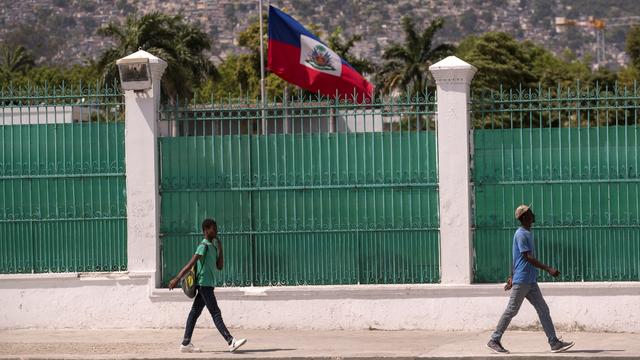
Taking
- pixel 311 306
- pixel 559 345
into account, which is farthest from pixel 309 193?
pixel 559 345

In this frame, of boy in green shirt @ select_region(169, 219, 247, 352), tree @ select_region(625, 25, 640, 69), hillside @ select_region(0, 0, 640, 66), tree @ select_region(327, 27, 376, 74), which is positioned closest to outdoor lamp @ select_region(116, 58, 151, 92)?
boy in green shirt @ select_region(169, 219, 247, 352)

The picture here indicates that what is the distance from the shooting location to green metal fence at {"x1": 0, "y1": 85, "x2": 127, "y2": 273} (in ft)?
46.2

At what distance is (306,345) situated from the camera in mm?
12617

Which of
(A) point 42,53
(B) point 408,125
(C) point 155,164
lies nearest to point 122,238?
(C) point 155,164

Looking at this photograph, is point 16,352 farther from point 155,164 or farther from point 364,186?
point 364,186

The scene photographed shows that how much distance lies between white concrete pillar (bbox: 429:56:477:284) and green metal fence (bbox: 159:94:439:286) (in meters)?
0.19

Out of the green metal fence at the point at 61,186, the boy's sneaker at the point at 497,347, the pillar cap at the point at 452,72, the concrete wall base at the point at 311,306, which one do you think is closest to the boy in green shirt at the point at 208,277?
the concrete wall base at the point at 311,306

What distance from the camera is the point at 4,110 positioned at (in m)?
14.3

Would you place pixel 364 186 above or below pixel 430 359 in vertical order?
above

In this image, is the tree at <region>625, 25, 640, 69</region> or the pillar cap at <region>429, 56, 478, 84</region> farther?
the tree at <region>625, 25, 640, 69</region>

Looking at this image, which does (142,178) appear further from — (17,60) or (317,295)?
(17,60)

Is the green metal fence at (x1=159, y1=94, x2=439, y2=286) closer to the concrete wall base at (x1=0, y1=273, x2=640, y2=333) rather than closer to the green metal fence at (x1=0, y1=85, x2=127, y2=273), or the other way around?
the concrete wall base at (x1=0, y1=273, x2=640, y2=333)

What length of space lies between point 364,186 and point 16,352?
13.6 feet

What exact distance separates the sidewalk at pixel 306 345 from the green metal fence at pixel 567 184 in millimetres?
919
